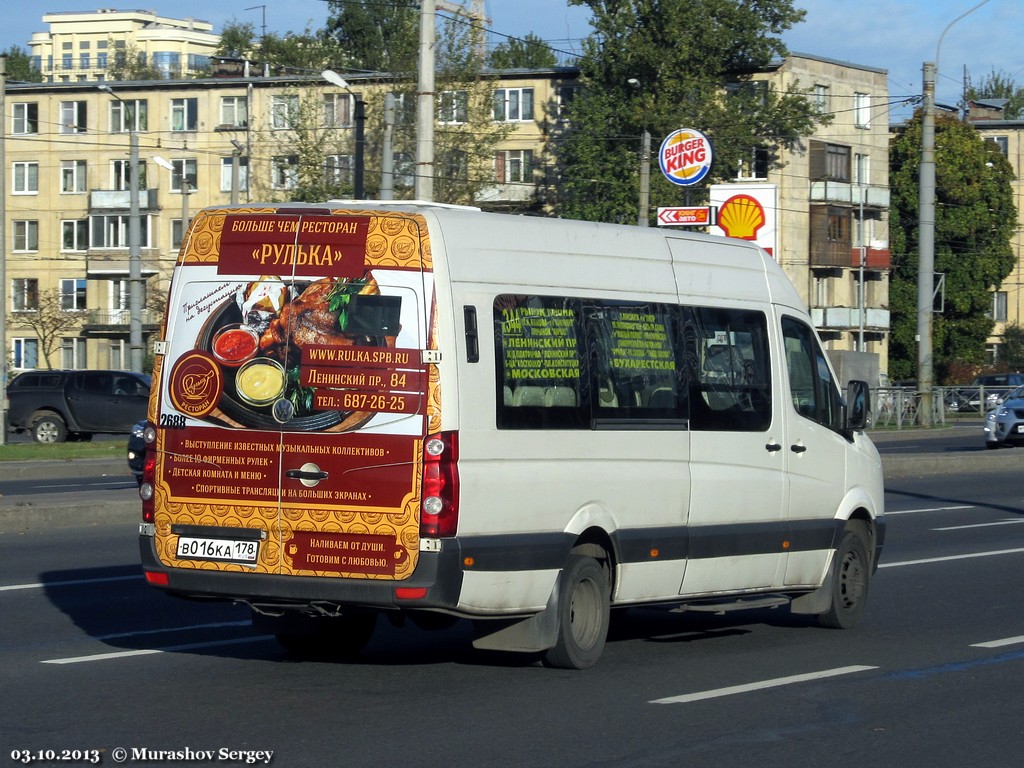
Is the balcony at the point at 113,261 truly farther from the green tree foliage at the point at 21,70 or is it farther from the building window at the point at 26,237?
the green tree foliage at the point at 21,70

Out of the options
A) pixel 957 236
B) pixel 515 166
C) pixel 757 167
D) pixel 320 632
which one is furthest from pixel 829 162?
pixel 320 632

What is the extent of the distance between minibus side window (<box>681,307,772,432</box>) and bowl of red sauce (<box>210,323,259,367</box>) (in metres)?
2.73

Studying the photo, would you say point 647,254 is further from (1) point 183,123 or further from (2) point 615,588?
(1) point 183,123

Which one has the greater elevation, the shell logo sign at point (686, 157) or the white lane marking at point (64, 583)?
the shell logo sign at point (686, 157)

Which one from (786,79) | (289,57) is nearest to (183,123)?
(289,57)

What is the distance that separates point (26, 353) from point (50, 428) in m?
45.1

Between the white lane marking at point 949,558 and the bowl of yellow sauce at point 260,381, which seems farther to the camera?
the white lane marking at point 949,558

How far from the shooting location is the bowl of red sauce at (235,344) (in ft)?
26.6

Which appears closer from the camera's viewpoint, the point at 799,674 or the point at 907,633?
the point at 799,674

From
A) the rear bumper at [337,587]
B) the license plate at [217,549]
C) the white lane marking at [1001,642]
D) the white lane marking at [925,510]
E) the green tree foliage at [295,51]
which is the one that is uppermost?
the green tree foliage at [295,51]

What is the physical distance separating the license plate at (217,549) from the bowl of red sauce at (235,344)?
0.91 meters

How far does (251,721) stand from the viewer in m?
7.18

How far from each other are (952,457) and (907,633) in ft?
61.2

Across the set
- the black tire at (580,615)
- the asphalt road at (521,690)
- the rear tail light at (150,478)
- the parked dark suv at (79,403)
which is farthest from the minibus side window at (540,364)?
the parked dark suv at (79,403)
